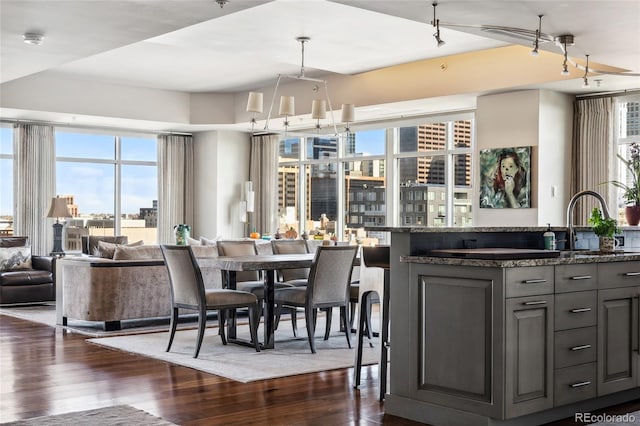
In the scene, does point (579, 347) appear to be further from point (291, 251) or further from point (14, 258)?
point (14, 258)

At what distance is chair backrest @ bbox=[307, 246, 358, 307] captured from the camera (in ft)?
21.4

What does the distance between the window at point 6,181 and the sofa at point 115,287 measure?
4.74m

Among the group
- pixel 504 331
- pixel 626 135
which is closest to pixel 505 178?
pixel 626 135

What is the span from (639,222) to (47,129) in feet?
30.7

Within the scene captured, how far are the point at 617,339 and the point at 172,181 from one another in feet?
34.4

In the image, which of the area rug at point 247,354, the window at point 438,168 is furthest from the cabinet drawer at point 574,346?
the window at point 438,168

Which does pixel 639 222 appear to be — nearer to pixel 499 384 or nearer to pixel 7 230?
pixel 499 384

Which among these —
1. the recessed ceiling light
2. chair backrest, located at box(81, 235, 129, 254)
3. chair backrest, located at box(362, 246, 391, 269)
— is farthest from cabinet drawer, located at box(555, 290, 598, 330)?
chair backrest, located at box(81, 235, 129, 254)

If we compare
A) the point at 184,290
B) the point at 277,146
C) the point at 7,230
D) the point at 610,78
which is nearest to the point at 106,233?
the point at 7,230

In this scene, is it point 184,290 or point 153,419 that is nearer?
point 153,419

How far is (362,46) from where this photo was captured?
8656 millimetres

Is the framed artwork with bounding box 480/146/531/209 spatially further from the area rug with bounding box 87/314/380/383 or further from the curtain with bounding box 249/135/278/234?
the curtain with bounding box 249/135/278/234

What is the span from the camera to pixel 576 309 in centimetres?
430

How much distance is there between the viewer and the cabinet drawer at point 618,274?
450 cm
